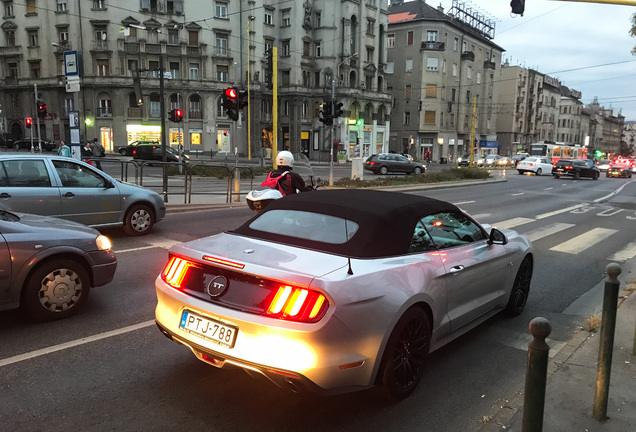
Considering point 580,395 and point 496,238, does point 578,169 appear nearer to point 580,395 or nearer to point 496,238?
point 496,238

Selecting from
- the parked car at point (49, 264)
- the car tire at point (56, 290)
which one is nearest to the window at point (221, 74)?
the parked car at point (49, 264)

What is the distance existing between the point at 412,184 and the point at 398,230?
69.9 feet

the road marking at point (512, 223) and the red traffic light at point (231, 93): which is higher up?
the red traffic light at point (231, 93)

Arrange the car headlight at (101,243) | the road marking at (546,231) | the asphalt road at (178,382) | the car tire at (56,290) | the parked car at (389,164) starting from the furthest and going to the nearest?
the parked car at (389,164)
the road marking at (546,231)
the car headlight at (101,243)
the car tire at (56,290)
the asphalt road at (178,382)

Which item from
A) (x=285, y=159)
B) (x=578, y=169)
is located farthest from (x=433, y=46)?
(x=285, y=159)

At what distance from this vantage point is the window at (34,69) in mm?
53125

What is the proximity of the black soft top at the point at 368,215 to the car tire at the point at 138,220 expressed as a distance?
19.2ft

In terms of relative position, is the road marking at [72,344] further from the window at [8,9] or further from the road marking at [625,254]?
the window at [8,9]

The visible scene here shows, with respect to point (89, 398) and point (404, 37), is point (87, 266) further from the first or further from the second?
point (404, 37)

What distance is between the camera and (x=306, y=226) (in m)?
3.95

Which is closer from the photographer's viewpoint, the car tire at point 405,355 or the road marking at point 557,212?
the car tire at point 405,355

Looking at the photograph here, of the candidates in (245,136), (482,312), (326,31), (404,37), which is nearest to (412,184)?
(482,312)

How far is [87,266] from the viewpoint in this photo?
203 inches

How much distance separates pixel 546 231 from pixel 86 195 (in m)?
10.2
